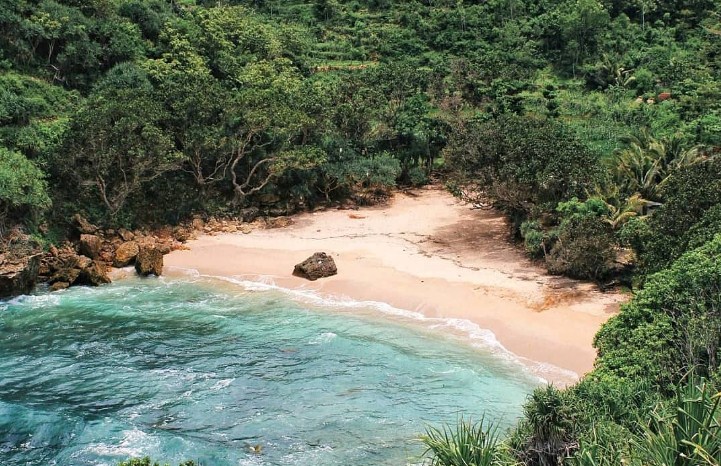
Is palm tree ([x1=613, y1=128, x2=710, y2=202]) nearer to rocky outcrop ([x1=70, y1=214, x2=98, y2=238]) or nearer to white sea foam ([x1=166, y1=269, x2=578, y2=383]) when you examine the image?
white sea foam ([x1=166, y1=269, x2=578, y2=383])

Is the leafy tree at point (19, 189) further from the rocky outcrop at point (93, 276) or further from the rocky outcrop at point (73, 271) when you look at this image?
the rocky outcrop at point (93, 276)

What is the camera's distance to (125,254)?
33781 millimetres

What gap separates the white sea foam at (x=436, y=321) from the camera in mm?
21844

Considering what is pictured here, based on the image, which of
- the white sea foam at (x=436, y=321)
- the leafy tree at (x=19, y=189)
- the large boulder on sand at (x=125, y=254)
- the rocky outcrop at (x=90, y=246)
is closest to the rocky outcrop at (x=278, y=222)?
the white sea foam at (x=436, y=321)

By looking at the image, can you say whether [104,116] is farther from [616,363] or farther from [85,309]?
[616,363]

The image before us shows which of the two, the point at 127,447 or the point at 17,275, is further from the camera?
the point at 17,275

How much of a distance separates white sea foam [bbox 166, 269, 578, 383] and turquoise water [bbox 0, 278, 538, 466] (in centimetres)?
35

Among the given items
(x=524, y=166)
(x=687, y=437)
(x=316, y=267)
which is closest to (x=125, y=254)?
(x=316, y=267)

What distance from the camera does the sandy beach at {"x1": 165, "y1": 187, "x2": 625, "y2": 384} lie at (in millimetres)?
24469

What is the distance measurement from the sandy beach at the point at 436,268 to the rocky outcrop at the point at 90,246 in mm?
3648

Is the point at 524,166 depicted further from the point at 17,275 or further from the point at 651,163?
the point at 17,275

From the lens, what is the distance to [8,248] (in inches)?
1179

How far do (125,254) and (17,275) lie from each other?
17.9 feet

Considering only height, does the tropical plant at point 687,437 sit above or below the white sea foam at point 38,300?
above
